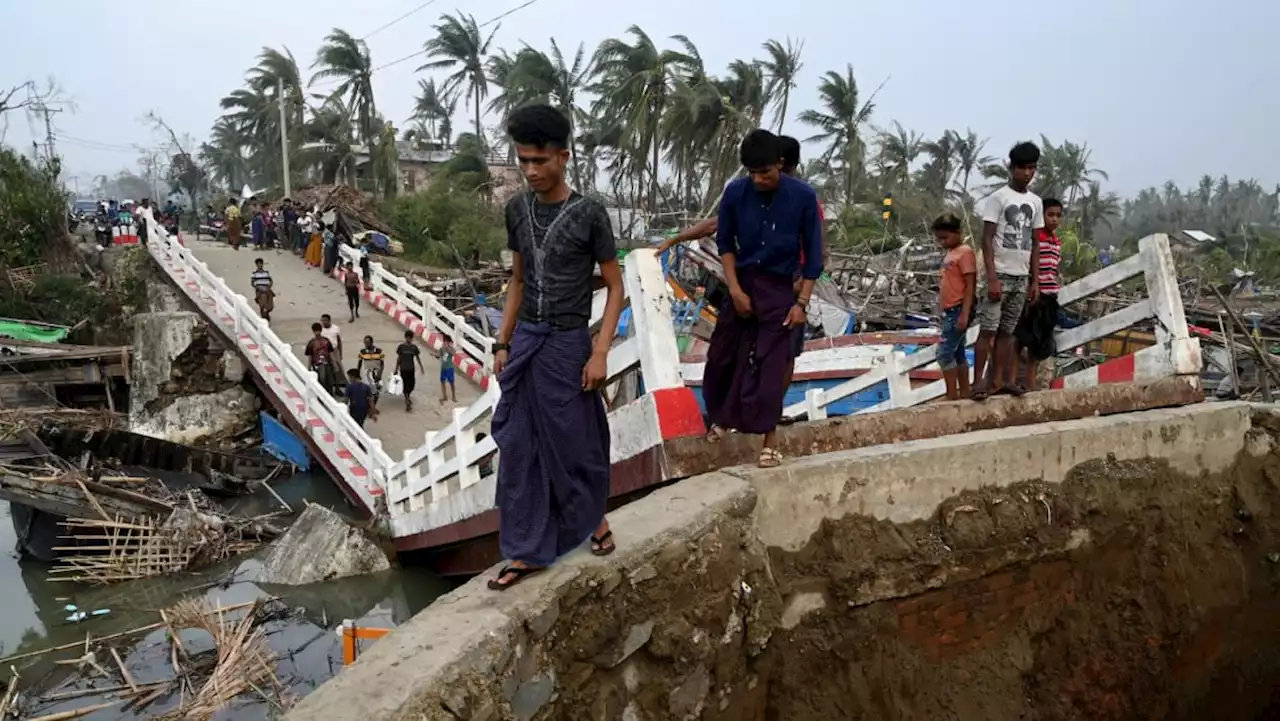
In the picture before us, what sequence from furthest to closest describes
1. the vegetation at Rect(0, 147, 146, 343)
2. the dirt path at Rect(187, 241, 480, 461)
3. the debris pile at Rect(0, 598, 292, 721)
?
the vegetation at Rect(0, 147, 146, 343) < the dirt path at Rect(187, 241, 480, 461) < the debris pile at Rect(0, 598, 292, 721)

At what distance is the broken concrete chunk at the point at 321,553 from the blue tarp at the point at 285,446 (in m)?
3.73

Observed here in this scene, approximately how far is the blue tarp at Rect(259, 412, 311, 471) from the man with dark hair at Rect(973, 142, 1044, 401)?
33.0 feet

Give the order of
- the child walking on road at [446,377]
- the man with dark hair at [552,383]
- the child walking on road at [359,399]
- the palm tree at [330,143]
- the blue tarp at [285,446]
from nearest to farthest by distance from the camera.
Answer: the man with dark hair at [552,383], the child walking on road at [359,399], the child walking on road at [446,377], the blue tarp at [285,446], the palm tree at [330,143]

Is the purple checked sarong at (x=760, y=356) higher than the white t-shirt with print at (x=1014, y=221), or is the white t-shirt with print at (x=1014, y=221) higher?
the white t-shirt with print at (x=1014, y=221)

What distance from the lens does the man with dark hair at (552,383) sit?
105 inches

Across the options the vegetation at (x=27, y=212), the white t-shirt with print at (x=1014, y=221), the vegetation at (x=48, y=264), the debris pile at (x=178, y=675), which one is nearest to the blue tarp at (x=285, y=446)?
the debris pile at (x=178, y=675)

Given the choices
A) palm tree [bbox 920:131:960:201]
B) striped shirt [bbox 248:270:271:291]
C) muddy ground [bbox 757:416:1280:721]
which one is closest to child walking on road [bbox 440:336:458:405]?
striped shirt [bbox 248:270:271:291]

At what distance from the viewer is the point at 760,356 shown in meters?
3.52

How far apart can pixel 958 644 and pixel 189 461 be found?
1028 centimetres

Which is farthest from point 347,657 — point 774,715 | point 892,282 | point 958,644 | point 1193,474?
point 892,282

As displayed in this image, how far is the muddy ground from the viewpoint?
3.38 meters

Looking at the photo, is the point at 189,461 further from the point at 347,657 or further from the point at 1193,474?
the point at 1193,474

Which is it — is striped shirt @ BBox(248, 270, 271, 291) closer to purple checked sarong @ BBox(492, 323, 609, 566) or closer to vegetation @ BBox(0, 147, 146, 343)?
vegetation @ BBox(0, 147, 146, 343)

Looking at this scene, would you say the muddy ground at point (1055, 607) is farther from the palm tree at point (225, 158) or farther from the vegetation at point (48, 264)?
the palm tree at point (225, 158)
